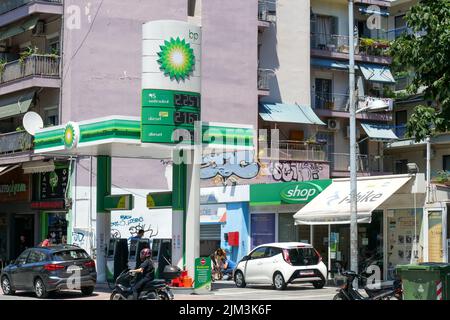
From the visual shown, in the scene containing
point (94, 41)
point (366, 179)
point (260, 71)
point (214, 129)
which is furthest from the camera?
point (260, 71)

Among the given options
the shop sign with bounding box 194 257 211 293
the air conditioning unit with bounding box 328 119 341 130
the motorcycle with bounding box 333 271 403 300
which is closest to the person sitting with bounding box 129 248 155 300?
A: the motorcycle with bounding box 333 271 403 300

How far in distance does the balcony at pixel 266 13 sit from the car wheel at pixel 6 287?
22880 millimetres

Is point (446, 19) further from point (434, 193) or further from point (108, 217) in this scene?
point (108, 217)

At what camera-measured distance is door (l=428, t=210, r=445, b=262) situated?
2838cm

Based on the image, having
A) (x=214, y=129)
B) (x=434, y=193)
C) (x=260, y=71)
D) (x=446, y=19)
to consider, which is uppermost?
(x=260, y=71)

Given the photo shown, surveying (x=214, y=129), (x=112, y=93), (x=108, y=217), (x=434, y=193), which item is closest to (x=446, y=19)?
(x=214, y=129)

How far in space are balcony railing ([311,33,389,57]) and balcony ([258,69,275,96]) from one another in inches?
169

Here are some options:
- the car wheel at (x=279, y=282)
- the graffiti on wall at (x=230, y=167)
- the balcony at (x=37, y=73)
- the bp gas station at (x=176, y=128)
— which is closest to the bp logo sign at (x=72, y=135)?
the bp gas station at (x=176, y=128)

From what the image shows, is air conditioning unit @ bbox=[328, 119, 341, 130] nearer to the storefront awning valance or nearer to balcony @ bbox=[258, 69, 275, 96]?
the storefront awning valance

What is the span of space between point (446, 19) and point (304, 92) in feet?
93.7

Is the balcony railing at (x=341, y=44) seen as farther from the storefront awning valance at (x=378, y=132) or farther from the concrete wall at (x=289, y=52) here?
the storefront awning valance at (x=378, y=132)

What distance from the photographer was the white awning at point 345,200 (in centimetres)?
2903

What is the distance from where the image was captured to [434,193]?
29.0 metres

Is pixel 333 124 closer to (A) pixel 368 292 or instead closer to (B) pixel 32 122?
(B) pixel 32 122
